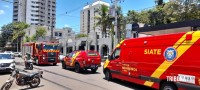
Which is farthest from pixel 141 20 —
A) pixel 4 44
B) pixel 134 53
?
pixel 4 44

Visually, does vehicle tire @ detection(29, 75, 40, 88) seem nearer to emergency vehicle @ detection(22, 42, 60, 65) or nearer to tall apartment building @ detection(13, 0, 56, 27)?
emergency vehicle @ detection(22, 42, 60, 65)

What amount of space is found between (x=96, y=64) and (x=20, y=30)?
278ft

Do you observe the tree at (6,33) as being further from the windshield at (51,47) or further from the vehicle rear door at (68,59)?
the vehicle rear door at (68,59)

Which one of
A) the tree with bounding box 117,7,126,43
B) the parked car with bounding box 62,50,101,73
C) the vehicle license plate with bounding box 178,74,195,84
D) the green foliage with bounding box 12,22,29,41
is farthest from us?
the green foliage with bounding box 12,22,29,41

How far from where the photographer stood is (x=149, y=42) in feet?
39.8

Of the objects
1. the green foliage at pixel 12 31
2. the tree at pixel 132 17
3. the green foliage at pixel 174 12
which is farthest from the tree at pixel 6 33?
the green foliage at pixel 174 12

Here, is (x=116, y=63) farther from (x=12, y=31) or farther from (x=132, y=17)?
(x=12, y=31)

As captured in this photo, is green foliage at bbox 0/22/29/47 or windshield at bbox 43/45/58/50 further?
green foliage at bbox 0/22/29/47

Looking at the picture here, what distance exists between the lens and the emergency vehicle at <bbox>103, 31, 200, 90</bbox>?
9.65m

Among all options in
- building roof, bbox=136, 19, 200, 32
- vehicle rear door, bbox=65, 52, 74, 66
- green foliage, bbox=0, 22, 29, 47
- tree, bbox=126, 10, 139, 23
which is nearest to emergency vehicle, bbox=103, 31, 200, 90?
building roof, bbox=136, 19, 200, 32

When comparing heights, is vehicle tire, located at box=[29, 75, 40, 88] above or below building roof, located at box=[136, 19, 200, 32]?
below

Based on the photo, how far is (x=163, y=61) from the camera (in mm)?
11062

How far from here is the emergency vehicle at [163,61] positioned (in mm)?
9653

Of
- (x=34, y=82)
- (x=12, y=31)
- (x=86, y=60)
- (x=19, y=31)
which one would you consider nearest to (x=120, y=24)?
(x=86, y=60)
